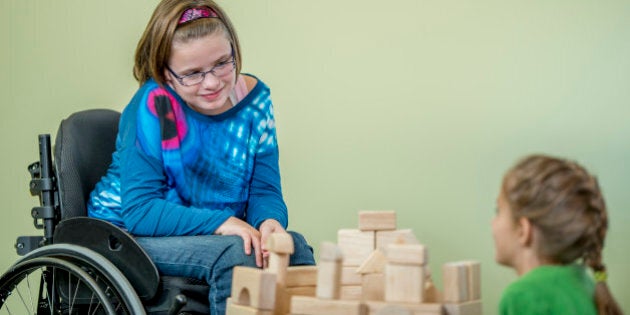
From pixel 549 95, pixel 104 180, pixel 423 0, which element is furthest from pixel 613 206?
pixel 104 180

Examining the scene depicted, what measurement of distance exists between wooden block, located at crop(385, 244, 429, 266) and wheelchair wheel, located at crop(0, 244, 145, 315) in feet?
2.06

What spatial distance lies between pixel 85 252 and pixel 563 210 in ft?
3.22

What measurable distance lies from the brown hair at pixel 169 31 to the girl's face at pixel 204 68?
0.01 m

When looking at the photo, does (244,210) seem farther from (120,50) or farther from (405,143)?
(120,50)

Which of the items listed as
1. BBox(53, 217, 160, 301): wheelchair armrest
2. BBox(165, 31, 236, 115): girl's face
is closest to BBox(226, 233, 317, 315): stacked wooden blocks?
BBox(53, 217, 160, 301): wheelchair armrest

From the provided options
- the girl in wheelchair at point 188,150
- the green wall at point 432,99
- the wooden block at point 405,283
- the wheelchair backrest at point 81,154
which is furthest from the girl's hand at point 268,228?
the green wall at point 432,99

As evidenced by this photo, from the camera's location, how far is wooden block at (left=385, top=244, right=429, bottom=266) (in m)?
1.41

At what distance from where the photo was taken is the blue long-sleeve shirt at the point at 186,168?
197 centimetres

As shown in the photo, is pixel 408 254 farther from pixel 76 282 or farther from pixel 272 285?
pixel 76 282

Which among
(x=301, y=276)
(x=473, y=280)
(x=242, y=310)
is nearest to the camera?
(x=473, y=280)

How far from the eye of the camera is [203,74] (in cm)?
199

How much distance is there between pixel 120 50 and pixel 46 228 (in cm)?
129

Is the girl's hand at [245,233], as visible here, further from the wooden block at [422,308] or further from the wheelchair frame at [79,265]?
the wooden block at [422,308]

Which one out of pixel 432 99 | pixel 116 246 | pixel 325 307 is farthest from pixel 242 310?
pixel 432 99
